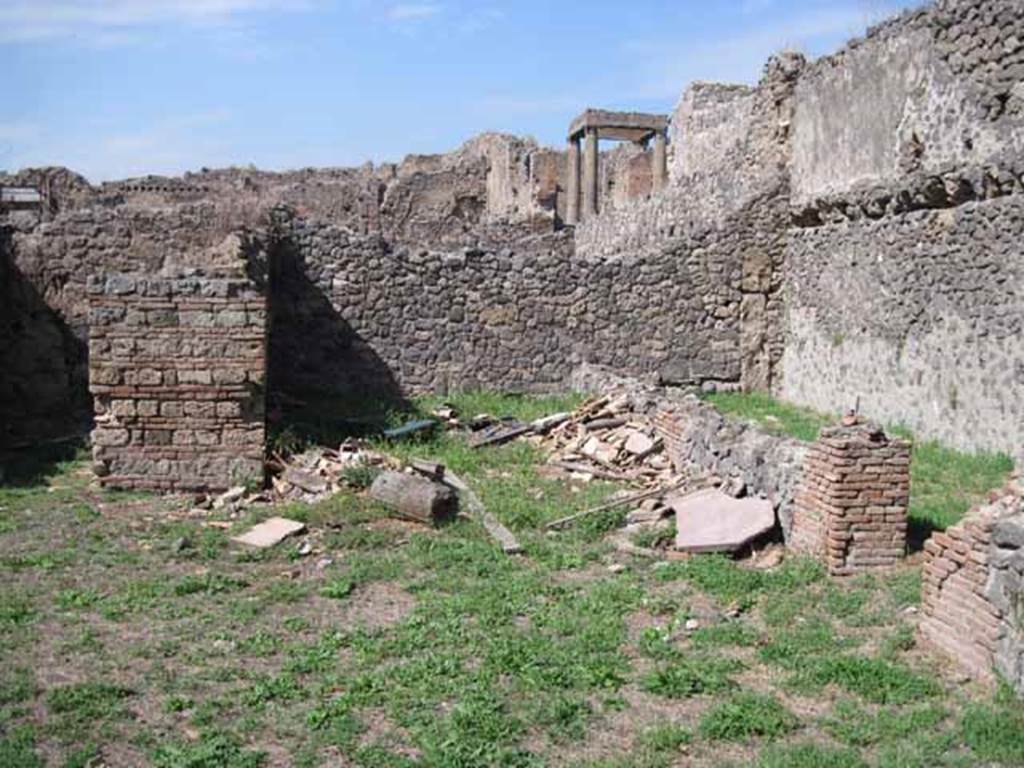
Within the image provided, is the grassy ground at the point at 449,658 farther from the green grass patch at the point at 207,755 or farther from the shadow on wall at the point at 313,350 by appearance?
the shadow on wall at the point at 313,350

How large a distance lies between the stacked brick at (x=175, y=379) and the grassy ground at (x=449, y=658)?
1.14m

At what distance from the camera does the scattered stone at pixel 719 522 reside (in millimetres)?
7609

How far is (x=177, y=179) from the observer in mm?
30594

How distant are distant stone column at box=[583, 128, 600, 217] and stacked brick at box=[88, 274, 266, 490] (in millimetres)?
20344

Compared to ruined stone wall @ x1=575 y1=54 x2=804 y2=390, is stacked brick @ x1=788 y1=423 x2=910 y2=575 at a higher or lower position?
lower

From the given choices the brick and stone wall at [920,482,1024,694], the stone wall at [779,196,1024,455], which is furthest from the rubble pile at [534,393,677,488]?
the brick and stone wall at [920,482,1024,694]

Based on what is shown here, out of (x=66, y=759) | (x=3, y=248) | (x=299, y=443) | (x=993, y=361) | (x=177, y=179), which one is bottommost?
(x=66, y=759)

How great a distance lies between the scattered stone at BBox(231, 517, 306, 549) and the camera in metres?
7.98

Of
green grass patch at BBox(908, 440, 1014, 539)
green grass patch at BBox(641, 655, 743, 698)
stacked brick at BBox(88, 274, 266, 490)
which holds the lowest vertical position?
green grass patch at BBox(641, 655, 743, 698)

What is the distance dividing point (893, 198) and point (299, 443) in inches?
269

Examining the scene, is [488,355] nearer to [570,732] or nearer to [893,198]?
[893,198]

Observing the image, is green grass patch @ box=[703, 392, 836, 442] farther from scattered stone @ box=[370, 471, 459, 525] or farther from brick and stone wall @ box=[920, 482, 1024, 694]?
brick and stone wall @ box=[920, 482, 1024, 694]

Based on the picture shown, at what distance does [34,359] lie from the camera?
483 inches

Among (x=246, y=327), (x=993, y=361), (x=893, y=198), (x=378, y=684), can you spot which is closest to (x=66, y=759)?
(x=378, y=684)
